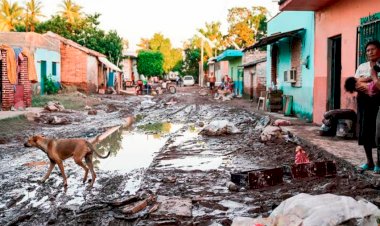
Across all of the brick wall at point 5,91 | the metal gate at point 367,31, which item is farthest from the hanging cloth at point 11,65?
the metal gate at point 367,31

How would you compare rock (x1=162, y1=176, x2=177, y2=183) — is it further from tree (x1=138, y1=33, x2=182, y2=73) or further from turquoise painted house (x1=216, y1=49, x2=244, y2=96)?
tree (x1=138, y1=33, x2=182, y2=73)

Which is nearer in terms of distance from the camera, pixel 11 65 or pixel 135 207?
pixel 135 207

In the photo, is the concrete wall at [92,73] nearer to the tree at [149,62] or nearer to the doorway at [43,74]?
the doorway at [43,74]

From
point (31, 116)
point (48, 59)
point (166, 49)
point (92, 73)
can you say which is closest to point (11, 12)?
point (92, 73)

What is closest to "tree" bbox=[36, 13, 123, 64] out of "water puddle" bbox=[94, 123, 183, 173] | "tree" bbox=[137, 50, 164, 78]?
"tree" bbox=[137, 50, 164, 78]

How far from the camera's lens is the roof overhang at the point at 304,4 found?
11.5m

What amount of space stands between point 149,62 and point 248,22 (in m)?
23.3

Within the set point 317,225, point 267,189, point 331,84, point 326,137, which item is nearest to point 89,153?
point 267,189

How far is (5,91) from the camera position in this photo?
17500 mm

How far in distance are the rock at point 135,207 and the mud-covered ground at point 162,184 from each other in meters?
0.05

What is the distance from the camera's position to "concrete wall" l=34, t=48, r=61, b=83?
1120 inches

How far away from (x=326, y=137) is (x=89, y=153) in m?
5.14

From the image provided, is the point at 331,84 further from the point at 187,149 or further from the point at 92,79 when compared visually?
the point at 92,79

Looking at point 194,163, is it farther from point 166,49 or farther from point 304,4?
point 166,49
